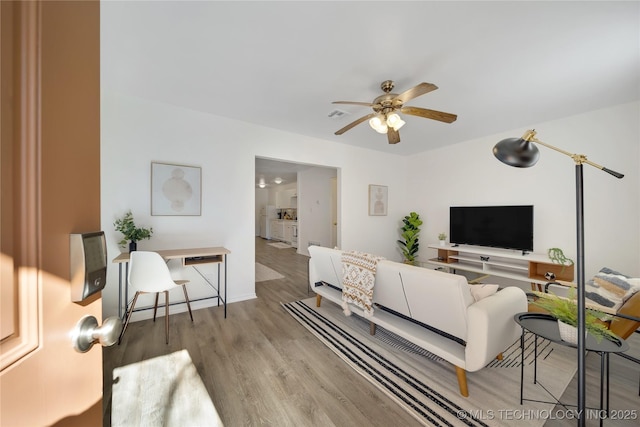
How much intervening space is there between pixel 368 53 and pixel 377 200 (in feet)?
10.7

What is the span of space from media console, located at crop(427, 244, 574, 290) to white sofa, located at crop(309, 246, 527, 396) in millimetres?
1852

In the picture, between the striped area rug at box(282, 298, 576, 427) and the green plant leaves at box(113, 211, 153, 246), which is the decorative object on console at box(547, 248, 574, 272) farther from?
the green plant leaves at box(113, 211, 153, 246)

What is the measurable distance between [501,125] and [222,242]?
4429 millimetres

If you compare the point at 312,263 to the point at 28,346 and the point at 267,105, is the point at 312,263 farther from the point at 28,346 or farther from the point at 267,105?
the point at 28,346

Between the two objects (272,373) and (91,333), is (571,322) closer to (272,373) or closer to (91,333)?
(272,373)

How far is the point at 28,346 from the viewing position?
14.5 inches

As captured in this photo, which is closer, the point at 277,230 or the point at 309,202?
the point at 309,202

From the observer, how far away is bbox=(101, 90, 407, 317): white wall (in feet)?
8.72

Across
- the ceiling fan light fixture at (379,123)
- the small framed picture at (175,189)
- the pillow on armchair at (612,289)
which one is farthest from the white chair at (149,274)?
the pillow on armchair at (612,289)

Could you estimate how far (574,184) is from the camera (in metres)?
3.42

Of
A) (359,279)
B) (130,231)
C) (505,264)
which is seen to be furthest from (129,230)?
(505,264)

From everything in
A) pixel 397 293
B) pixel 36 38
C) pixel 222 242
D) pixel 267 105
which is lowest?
pixel 397 293

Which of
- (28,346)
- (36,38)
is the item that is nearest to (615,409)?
(28,346)

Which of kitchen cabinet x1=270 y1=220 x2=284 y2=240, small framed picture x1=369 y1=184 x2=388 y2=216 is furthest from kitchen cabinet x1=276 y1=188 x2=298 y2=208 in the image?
small framed picture x1=369 y1=184 x2=388 y2=216
